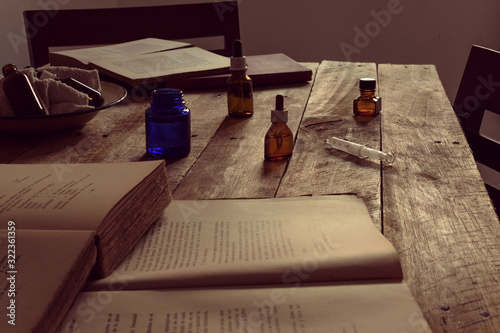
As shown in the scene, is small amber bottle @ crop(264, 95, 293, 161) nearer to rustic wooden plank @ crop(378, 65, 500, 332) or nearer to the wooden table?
the wooden table

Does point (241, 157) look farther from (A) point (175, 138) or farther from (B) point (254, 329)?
(B) point (254, 329)

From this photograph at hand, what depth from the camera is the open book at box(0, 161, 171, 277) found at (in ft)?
1.85

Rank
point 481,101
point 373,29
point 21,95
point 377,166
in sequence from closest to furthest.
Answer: point 377,166, point 21,95, point 481,101, point 373,29

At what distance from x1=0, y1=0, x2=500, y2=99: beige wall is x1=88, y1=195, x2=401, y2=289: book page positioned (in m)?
2.39

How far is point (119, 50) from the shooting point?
5.53 ft

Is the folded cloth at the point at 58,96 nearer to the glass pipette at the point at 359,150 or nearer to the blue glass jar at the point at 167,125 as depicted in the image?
the blue glass jar at the point at 167,125

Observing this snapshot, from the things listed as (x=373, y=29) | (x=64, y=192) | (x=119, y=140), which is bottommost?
(x=373, y=29)

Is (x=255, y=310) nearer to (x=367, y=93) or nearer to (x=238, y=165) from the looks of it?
(x=238, y=165)

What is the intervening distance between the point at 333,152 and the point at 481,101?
618mm

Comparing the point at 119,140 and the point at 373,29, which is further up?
the point at 119,140

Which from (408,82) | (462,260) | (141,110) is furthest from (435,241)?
(408,82)

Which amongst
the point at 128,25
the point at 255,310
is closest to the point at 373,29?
the point at 128,25

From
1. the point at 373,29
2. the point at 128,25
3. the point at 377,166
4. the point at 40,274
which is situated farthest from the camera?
the point at 373,29

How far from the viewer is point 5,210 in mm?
596
